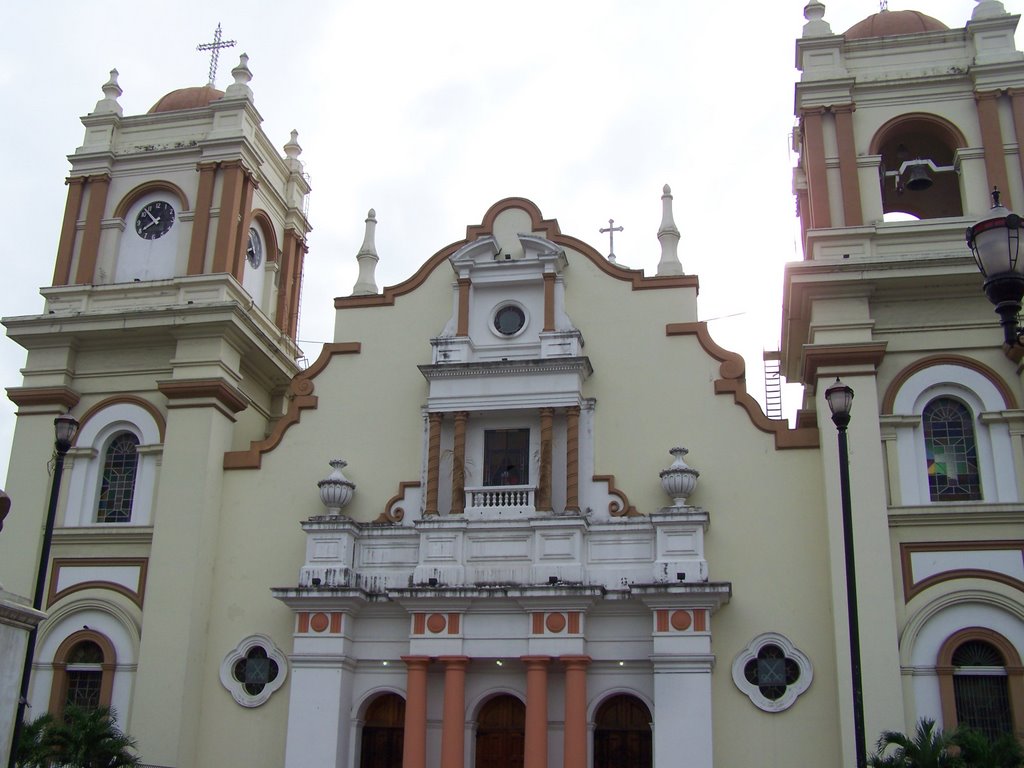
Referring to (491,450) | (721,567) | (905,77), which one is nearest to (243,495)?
(491,450)

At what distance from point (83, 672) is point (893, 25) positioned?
21.0 metres

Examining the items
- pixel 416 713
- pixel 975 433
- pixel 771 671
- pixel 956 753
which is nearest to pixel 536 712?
pixel 416 713

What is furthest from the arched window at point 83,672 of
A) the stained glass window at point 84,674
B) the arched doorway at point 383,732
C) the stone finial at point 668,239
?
the stone finial at point 668,239

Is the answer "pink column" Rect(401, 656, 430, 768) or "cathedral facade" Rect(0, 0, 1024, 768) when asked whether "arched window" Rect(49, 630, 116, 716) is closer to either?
"cathedral facade" Rect(0, 0, 1024, 768)

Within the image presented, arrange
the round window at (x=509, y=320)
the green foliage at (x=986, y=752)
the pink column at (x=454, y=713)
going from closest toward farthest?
1. the green foliage at (x=986, y=752)
2. the pink column at (x=454, y=713)
3. the round window at (x=509, y=320)

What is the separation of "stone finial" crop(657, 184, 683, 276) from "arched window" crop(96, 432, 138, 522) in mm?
11538

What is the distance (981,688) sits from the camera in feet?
61.6

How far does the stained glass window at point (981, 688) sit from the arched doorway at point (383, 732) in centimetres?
973

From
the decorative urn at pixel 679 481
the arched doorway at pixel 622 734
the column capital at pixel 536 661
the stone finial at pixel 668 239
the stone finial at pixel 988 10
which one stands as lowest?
the arched doorway at pixel 622 734

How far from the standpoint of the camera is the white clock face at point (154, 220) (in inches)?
1009

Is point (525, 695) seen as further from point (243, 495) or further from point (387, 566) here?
point (243, 495)

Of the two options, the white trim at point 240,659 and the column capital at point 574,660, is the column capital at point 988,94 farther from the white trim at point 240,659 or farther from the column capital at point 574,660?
the white trim at point 240,659

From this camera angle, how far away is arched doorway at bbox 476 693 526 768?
20656 millimetres

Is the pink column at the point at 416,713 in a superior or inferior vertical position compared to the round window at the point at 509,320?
inferior
